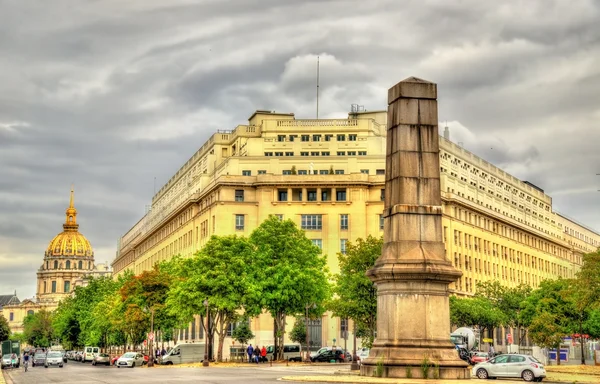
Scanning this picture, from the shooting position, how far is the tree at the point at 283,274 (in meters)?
80.7

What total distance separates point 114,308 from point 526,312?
49.1 meters

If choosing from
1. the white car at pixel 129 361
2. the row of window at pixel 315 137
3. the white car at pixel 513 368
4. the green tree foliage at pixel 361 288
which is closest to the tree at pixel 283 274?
the white car at pixel 129 361

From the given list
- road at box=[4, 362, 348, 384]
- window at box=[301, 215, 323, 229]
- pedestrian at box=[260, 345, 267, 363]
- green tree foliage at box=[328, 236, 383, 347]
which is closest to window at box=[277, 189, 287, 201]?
window at box=[301, 215, 323, 229]

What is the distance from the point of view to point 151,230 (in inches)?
6093

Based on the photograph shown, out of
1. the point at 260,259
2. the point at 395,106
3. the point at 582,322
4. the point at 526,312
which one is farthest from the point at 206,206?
the point at 395,106

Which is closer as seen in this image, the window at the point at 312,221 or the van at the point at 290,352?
the van at the point at 290,352

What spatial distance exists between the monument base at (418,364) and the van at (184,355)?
5240cm

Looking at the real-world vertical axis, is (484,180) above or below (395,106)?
above

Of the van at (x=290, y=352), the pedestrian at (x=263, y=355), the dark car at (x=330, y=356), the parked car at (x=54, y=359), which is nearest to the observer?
the pedestrian at (x=263, y=355)

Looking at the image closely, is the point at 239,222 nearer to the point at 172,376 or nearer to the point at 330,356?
the point at 330,356

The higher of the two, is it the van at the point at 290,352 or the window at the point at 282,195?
the window at the point at 282,195

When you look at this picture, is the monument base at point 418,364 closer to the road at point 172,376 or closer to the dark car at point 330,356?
the road at point 172,376

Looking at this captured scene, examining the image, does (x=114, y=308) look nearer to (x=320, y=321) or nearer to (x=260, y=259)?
(x=320, y=321)

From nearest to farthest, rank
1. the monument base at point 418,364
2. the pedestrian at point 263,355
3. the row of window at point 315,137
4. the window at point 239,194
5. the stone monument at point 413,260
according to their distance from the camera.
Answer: the monument base at point 418,364 < the stone monument at point 413,260 < the pedestrian at point 263,355 < the window at point 239,194 < the row of window at point 315,137
